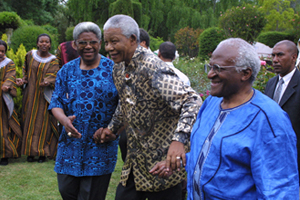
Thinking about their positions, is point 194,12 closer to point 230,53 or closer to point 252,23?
point 252,23

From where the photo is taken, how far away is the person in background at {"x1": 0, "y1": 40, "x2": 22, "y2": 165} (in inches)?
240

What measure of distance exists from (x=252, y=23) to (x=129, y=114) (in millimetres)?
16939

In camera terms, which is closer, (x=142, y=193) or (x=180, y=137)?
(x=180, y=137)

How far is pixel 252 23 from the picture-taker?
1800 cm

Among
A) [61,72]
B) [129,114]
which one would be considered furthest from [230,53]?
[61,72]

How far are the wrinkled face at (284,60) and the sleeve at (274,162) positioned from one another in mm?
3147

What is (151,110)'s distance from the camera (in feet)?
8.69

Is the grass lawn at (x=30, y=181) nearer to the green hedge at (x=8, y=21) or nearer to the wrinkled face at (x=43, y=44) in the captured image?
the wrinkled face at (x=43, y=44)

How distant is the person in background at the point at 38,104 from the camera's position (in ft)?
20.2

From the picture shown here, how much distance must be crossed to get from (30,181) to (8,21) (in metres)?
9.34

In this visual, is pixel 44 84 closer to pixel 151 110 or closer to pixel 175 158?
pixel 151 110

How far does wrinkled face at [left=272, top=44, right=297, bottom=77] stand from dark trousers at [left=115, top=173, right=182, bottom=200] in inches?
104

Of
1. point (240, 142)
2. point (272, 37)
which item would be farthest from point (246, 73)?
point (272, 37)

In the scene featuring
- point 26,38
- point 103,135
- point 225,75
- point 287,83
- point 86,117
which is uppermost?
point 225,75
